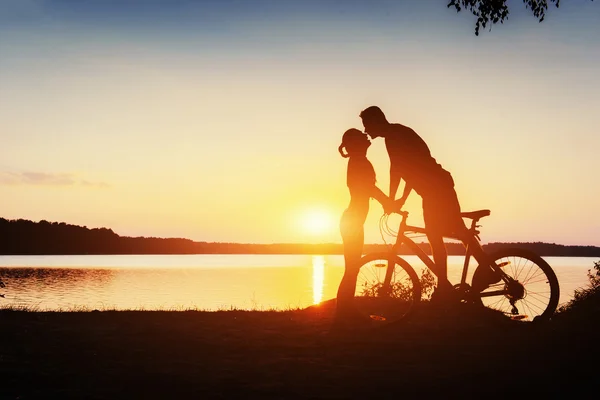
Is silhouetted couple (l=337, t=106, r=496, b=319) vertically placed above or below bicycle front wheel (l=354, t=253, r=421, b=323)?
above

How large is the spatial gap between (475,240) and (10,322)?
25.9ft

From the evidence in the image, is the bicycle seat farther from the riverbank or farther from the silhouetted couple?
the riverbank

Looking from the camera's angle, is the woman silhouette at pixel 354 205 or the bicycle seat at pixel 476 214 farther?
the woman silhouette at pixel 354 205

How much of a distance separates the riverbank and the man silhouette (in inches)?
33.8

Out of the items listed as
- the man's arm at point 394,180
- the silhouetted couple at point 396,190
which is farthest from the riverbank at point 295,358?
the man's arm at point 394,180

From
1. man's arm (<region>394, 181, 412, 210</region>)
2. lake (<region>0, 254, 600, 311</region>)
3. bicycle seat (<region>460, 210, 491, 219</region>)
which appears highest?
man's arm (<region>394, 181, 412, 210</region>)

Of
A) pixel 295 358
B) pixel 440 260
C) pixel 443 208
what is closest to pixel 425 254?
pixel 440 260

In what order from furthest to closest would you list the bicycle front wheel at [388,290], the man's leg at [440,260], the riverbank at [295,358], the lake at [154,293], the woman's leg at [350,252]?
the lake at [154,293], the woman's leg at [350,252], the bicycle front wheel at [388,290], the man's leg at [440,260], the riverbank at [295,358]

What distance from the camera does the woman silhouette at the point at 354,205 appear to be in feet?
29.7

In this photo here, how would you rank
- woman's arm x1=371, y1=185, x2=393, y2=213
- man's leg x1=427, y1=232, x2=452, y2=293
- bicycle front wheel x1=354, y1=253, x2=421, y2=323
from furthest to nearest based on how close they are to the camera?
woman's arm x1=371, y1=185, x2=393, y2=213, bicycle front wheel x1=354, y1=253, x2=421, y2=323, man's leg x1=427, y1=232, x2=452, y2=293

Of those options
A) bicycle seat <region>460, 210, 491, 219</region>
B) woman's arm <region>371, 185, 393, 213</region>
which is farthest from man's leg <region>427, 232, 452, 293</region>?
woman's arm <region>371, 185, 393, 213</region>

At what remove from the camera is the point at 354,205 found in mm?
9156

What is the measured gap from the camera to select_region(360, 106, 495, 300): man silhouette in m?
8.56

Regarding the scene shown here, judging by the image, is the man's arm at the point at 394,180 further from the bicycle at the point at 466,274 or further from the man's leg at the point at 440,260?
the man's leg at the point at 440,260
